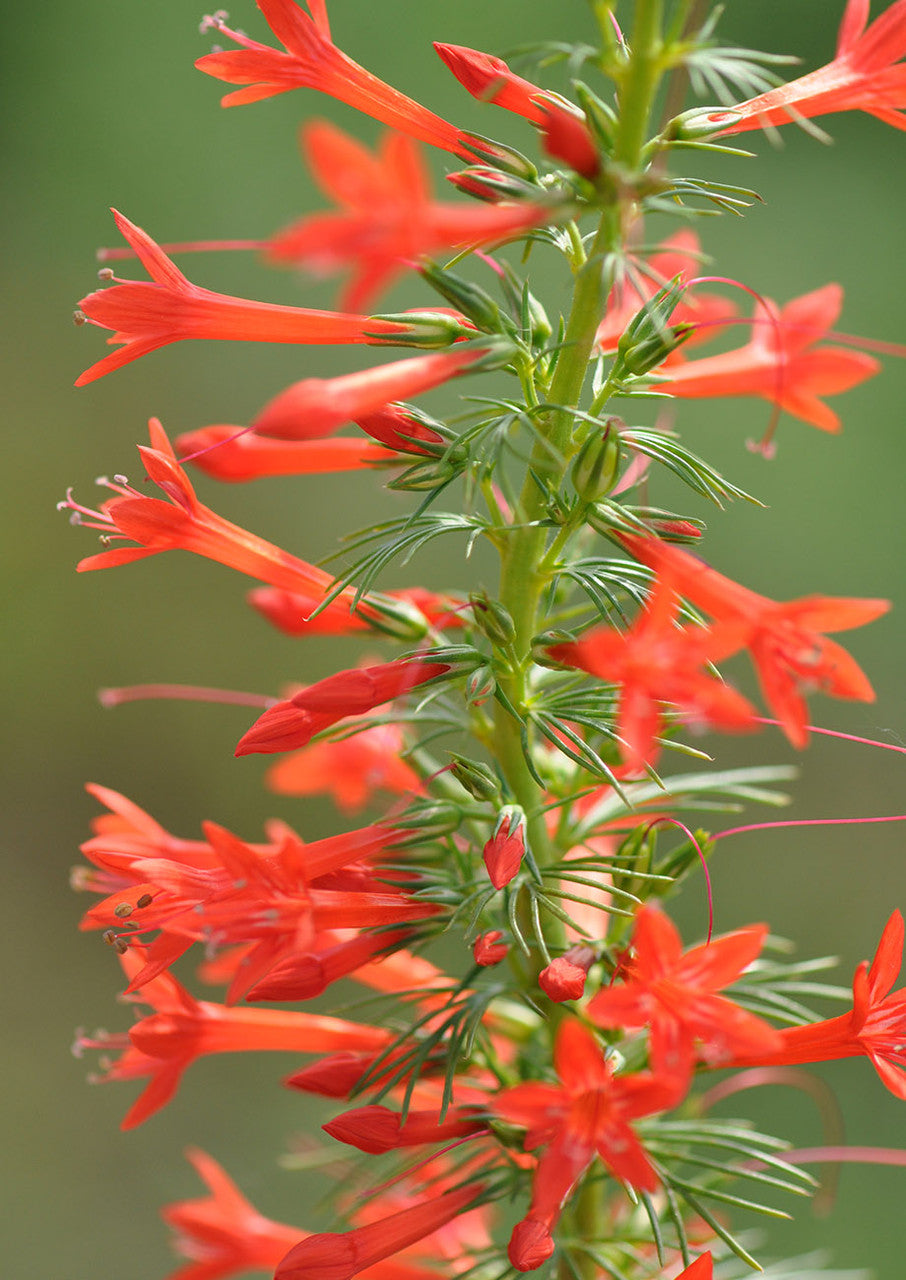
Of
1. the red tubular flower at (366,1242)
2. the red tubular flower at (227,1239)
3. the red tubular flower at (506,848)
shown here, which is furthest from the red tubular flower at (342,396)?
the red tubular flower at (227,1239)

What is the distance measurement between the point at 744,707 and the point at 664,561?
0.54 ft

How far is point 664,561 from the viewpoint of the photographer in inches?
30.1

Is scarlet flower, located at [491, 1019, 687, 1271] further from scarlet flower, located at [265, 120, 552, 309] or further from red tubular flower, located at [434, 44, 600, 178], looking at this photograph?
red tubular flower, located at [434, 44, 600, 178]

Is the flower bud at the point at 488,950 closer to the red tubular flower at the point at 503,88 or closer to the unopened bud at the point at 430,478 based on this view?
the unopened bud at the point at 430,478

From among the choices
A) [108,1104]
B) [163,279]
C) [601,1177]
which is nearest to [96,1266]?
[108,1104]

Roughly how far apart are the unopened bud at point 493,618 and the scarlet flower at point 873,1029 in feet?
1.03

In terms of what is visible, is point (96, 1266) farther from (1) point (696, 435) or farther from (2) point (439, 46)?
(2) point (439, 46)

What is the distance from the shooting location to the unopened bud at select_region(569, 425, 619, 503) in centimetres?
76

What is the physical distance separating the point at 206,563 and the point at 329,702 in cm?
234

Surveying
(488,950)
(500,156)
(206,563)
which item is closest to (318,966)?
(488,950)

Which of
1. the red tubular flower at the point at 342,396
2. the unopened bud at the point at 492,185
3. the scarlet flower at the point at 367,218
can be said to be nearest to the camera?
the scarlet flower at the point at 367,218

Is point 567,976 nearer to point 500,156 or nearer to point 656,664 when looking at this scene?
point 656,664

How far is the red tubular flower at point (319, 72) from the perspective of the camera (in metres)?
0.83

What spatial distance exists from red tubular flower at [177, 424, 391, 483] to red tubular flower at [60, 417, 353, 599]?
4 centimetres
